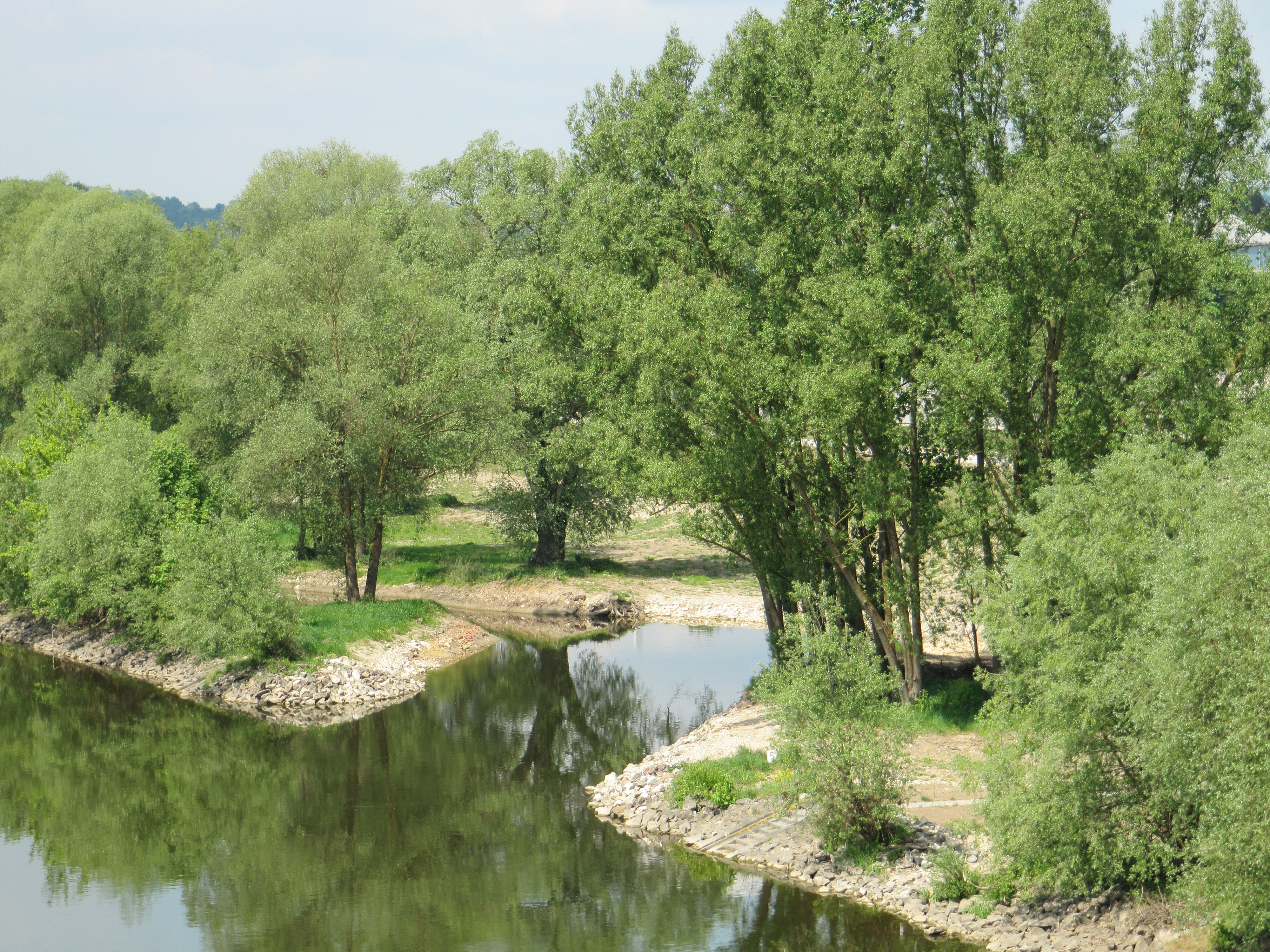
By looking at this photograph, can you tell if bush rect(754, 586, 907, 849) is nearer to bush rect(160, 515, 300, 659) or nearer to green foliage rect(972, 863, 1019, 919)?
green foliage rect(972, 863, 1019, 919)

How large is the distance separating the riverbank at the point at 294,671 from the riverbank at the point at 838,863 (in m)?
12.0

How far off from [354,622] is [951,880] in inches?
1082

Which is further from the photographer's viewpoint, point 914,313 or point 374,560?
point 374,560

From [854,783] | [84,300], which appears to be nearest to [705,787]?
[854,783]

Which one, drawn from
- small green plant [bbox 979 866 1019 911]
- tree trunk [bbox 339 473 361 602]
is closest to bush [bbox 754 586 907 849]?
small green plant [bbox 979 866 1019 911]

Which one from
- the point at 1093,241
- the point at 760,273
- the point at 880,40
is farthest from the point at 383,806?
the point at 880,40

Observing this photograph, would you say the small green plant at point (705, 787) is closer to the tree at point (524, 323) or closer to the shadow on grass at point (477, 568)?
the tree at point (524, 323)

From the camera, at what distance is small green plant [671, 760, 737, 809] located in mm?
25734

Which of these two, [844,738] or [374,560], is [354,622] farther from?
[844,738]

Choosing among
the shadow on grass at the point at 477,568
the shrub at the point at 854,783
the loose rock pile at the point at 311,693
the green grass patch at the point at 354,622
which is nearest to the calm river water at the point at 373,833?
the loose rock pile at the point at 311,693

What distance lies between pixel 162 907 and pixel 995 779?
1573cm

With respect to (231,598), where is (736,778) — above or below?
below

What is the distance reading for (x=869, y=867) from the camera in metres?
22.1

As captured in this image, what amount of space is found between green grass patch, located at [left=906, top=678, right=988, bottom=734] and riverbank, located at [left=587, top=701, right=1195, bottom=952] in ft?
12.4
